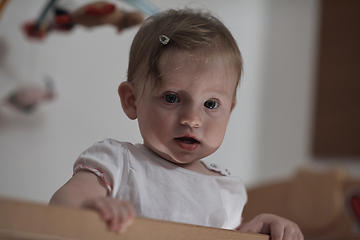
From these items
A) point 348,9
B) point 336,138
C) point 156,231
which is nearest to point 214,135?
point 156,231

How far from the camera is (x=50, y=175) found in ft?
4.36

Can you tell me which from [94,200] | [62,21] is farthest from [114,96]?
[94,200]

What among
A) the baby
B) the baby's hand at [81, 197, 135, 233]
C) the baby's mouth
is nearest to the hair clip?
the baby

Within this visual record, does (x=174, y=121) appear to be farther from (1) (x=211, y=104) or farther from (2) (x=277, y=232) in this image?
(2) (x=277, y=232)

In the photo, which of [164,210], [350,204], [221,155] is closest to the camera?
[164,210]

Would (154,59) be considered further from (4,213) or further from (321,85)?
(321,85)

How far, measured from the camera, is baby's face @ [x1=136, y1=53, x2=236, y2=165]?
1.59 feet

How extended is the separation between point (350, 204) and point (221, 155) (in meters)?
0.76

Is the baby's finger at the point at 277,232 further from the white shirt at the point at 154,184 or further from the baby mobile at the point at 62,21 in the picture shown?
the baby mobile at the point at 62,21

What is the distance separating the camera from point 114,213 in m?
0.31

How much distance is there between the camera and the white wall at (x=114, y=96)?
1.24 meters

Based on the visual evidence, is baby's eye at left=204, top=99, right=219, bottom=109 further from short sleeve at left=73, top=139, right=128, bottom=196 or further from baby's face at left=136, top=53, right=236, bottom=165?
short sleeve at left=73, top=139, right=128, bottom=196

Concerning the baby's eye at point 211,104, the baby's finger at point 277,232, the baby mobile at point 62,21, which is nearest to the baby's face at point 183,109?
the baby's eye at point 211,104

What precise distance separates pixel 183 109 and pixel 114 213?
8.1 inches
